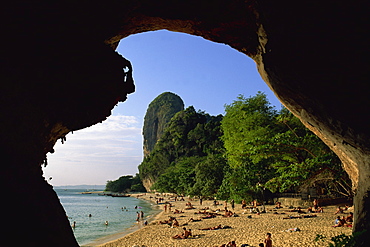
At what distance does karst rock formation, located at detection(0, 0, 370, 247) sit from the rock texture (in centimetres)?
10063

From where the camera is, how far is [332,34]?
14.6 ft

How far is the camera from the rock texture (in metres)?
108

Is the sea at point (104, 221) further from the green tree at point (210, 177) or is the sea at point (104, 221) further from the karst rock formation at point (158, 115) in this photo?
the karst rock formation at point (158, 115)

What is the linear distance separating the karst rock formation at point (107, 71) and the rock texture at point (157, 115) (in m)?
101

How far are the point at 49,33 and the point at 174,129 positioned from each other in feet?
211

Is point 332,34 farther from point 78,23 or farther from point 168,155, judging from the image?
point 168,155

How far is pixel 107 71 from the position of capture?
14.5 feet

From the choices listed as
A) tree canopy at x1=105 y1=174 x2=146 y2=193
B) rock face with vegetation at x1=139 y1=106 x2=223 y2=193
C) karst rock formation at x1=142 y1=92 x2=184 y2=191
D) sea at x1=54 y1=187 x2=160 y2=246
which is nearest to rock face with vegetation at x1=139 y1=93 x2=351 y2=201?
rock face with vegetation at x1=139 y1=106 x2=223 y2=193

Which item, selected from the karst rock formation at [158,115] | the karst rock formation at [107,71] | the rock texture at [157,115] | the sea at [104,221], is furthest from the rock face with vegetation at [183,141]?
the karst rock formation at [107,71]

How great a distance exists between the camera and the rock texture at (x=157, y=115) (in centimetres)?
10838

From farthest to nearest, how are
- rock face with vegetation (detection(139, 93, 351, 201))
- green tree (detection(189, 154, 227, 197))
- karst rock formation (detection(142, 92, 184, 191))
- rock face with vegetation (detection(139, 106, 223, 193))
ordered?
karst rock formation (detection(142, 92, 184, 191)) → rock face with vegetation (detection(139, 106, 223, 193)) → green tree (detection(189, 154, 227, 197)) → rock face with vegetation (detection(139, 93, 351, 201))

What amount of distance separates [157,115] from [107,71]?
359 feet

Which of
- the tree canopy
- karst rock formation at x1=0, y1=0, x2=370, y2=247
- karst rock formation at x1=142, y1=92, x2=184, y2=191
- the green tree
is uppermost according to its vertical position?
karst rock formation at x1=142, y1=92, x2=184, y2=191

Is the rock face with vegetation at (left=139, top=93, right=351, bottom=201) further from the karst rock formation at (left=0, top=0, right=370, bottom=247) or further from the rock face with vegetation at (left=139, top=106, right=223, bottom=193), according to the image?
the karst rock formation at (left=0, top=0, right=370, bottom=247)
